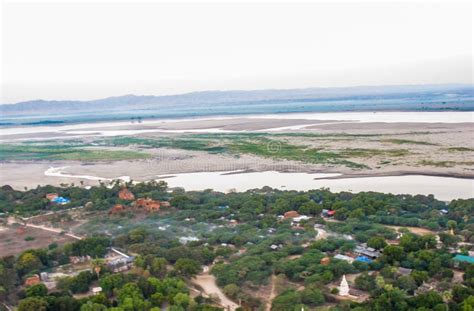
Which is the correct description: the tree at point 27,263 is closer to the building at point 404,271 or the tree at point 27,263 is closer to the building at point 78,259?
the building at point 78,259

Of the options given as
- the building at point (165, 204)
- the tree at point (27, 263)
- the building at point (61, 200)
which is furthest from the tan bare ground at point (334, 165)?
the tree at point (27, 263)

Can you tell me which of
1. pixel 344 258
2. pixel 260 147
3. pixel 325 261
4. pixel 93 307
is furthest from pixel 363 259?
pixel 260 147

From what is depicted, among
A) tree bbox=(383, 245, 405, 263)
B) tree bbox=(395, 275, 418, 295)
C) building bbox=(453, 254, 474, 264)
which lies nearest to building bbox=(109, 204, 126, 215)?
tree bbox=(383, 245, 405, 263)

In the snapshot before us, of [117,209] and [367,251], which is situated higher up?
[117,209]

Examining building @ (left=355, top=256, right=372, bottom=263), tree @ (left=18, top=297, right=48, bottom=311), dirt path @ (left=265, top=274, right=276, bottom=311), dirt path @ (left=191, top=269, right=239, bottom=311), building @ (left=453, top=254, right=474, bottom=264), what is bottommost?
dirt path @ (left=191, top=269, right=239, bottom=311)

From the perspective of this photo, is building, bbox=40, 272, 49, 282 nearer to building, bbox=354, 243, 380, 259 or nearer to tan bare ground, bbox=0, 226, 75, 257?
tan bare ground, bbox=0, 226, 75, 257

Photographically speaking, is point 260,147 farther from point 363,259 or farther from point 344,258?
point 363,259
